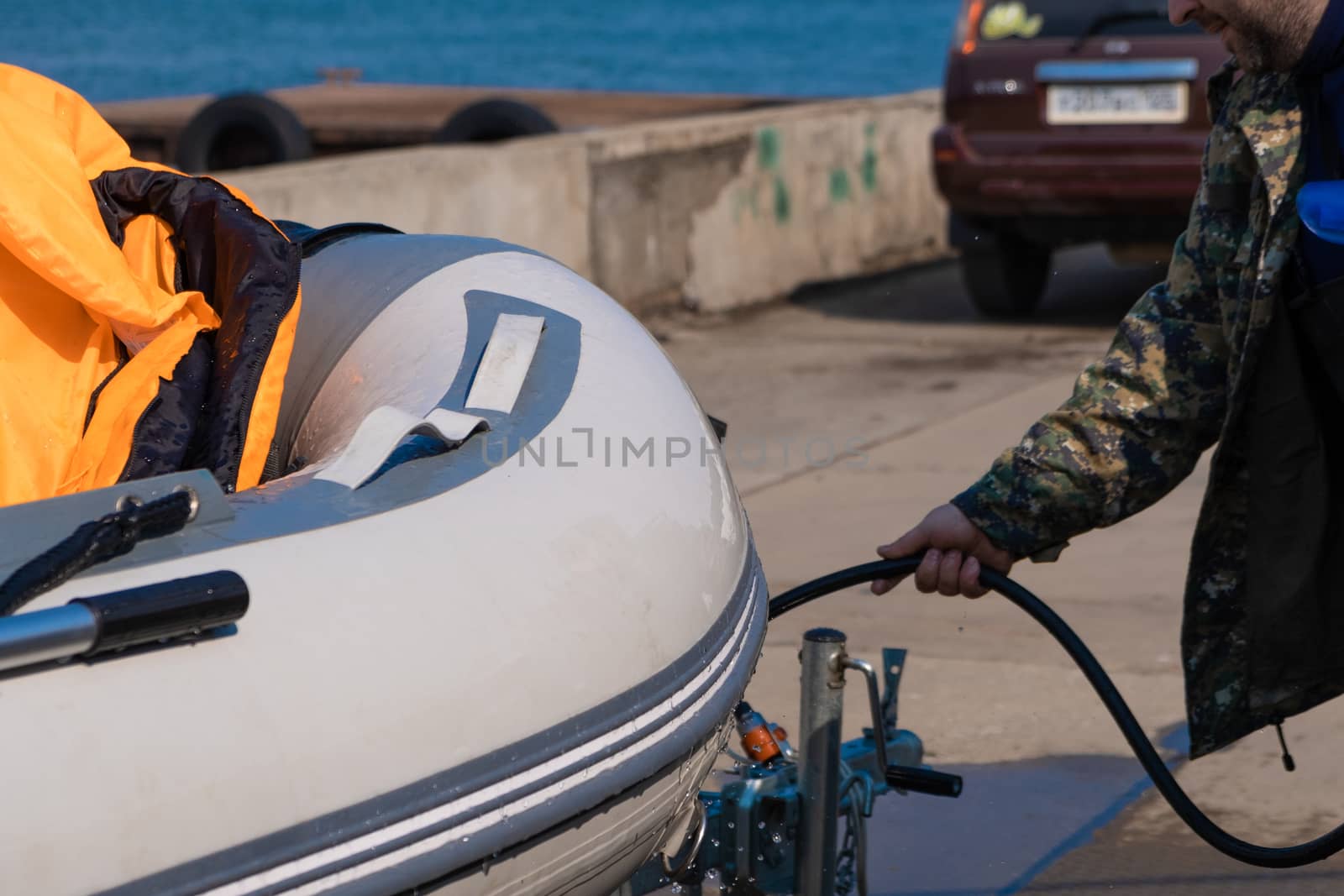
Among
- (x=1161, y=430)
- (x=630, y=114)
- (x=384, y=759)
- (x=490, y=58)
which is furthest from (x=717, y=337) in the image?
(x=490, y=58)

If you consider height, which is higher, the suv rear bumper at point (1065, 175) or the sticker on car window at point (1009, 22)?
the sticker on car window at point (1009, 22)

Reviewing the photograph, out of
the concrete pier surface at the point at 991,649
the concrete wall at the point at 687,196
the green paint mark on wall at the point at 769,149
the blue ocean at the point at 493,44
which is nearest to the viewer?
the concrete pier surface at the point at 991,649

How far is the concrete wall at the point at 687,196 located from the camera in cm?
726

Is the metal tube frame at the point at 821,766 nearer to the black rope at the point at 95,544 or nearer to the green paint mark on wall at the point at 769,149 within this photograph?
the black rope at the point at 95,544

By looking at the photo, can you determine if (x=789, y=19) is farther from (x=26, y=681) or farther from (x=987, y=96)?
(x=26, y=681)

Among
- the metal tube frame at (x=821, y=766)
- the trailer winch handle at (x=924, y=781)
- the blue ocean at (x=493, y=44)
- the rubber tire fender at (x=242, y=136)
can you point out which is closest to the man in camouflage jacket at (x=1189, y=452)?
the metal tube frame at (x=821, y=766)

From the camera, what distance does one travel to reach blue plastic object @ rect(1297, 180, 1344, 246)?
2.04 m

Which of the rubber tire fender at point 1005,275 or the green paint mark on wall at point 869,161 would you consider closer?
the rubber tire fender at point 1005,275

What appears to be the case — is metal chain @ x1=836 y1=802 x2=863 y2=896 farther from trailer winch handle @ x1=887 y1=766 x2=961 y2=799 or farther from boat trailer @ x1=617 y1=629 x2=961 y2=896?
trailer winch handle @ x1=887 y1=766 x2=961 y2=799

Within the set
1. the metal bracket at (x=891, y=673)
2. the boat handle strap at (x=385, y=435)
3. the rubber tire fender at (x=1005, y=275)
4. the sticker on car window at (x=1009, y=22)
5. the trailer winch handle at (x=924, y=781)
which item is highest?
the sticker on car window at (x=1009, y=22)

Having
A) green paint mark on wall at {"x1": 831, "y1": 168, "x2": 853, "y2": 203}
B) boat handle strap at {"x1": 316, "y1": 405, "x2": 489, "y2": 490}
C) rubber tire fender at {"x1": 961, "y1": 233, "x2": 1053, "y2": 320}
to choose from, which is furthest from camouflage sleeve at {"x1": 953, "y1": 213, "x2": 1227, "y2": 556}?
green paint mark on wall at {"x1": 831, "y1": 168, "x2": 853, "y2": 203}

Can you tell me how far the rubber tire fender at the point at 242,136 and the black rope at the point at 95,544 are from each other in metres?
8.79

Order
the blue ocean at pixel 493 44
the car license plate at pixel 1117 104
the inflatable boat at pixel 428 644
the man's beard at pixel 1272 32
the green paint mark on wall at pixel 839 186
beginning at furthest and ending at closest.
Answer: the blue ocean at pixel 493 44 → the green paint mark on wall at pixel 839 186 → the car license plate at pixel 1117 104 → the man's beard at pixel 1272 32 → the inflatable boat at pixel 428 644

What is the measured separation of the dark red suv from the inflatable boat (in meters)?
5.66
